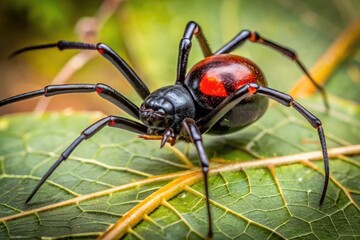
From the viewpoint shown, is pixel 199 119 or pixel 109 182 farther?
pixel 199 119

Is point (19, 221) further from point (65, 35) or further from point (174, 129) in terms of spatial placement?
point (65, 35)

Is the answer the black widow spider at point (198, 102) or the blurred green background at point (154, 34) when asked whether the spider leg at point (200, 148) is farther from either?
the blurred green background at point (154, 34)

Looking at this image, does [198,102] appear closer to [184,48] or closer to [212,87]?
[212,87]

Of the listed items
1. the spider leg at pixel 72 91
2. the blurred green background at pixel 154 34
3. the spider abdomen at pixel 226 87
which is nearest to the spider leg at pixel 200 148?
the spider abdomen at pixel 226 87

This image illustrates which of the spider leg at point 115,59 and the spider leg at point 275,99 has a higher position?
the spider leg at point 115,59

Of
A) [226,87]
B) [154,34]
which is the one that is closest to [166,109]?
[226,87]

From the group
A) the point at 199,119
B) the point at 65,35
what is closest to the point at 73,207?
the point at 199,119
